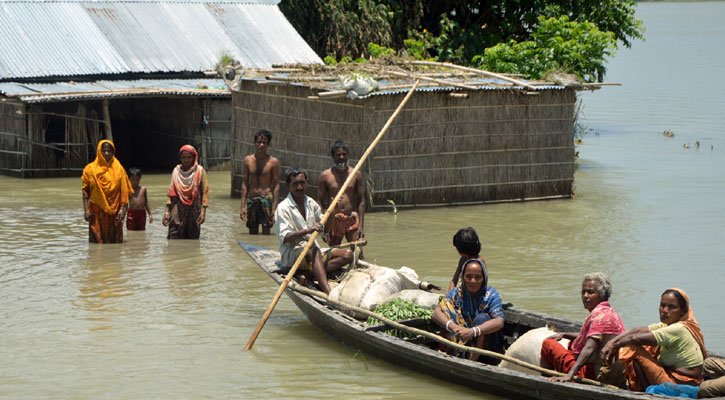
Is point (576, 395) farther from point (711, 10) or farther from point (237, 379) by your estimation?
point (711, 10)

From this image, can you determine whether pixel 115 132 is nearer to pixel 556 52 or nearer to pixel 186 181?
pixel 556 52

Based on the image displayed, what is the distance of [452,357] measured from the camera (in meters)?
6.23

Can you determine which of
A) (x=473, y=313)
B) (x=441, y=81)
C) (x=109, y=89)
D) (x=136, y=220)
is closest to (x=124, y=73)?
(x=109, y=89)

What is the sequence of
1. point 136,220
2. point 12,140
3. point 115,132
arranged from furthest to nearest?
point 115,132, point 12,140, point 136,220

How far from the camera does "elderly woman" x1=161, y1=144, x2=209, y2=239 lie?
10.6 metres

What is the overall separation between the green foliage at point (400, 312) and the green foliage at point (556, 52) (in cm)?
1037

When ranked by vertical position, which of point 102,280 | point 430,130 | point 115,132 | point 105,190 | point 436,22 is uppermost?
point 436,22

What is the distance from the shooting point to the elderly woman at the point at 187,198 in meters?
10.6

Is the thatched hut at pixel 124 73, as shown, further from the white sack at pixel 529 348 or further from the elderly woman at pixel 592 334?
the elderly woman at pixel 592 334

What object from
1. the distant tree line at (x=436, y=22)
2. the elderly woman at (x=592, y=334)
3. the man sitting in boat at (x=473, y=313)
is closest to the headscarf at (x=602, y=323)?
the elderly woman at (x=592, y=334)

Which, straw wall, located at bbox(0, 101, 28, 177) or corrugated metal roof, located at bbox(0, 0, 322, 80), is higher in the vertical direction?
corrugated metal roof, located at bbox(0, 0, 322, 80)

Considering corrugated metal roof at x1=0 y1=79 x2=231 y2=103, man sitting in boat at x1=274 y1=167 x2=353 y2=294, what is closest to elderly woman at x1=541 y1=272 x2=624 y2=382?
man sitting in boat at x1=274 y1=167 x2=353 y2=294

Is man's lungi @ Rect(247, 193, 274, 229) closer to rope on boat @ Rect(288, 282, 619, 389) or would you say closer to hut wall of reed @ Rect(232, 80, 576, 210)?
hut wall of reed @ Rect(232, 80, 576, 210)

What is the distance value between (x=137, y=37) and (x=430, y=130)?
748cm
